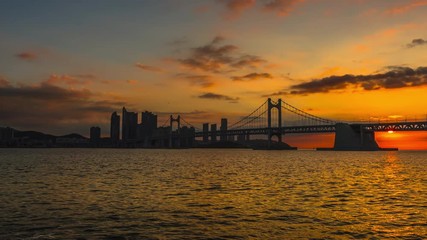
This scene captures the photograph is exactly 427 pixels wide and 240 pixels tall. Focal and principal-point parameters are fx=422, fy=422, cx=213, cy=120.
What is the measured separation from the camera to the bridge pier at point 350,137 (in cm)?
16531

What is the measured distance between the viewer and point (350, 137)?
168 m

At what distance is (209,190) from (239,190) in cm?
217

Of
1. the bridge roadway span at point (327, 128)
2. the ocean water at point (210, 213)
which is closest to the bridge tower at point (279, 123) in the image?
the bridge roadway span at point (327, 128)

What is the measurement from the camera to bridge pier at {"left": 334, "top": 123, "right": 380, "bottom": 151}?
165312mm

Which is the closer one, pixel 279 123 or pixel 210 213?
pixel 210 213

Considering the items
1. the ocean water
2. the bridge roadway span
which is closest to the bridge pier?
the bridge roadway span

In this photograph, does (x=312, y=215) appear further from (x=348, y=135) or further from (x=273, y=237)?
(x=348, y=135)

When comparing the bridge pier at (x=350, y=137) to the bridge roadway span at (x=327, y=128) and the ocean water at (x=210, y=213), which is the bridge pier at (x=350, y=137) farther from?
the ocean water at (x=210, y=213)

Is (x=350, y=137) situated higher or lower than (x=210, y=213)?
higher

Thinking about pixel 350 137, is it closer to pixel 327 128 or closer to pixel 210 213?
pixel 327 128

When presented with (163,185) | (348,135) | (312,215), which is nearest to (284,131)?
(348,135)

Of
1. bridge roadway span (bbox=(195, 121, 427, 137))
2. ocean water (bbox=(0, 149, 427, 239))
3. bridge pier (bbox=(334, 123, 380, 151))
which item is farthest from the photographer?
bridge pier (bbox=(334, 123, 380, 151))

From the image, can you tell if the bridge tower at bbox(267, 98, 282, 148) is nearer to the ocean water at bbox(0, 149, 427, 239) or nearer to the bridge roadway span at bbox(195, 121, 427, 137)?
the bridge roadway span at bbox(195, 121, 427, 137)

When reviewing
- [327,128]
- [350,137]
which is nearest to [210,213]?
[327,128]
